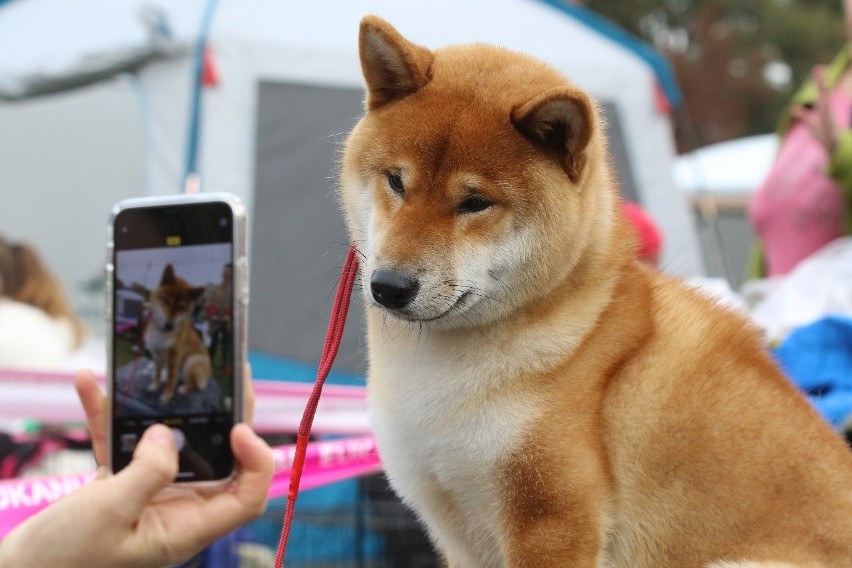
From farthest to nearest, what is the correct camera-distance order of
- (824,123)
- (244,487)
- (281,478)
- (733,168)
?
(733,168)
(824,123)
(281,478)
(244,487)

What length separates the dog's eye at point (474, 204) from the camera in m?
1.35

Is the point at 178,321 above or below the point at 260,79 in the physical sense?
below

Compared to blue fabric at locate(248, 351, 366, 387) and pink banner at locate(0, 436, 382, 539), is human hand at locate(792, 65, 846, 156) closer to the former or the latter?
pink banner at locate(0, 436, 382, 539)

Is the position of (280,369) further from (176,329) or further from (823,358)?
(176,329)

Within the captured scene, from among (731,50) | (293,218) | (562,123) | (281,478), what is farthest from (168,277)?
(731,50)

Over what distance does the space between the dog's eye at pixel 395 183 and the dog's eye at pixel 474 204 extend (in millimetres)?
101

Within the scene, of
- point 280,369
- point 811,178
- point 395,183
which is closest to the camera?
point 395,183

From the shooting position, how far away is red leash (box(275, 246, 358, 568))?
1.25m

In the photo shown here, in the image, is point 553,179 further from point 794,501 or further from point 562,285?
point 794,501

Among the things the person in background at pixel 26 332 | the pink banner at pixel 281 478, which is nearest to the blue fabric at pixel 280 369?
the person in background at pixel 26 332

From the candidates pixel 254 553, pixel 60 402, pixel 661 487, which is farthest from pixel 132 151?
pixel 661 487

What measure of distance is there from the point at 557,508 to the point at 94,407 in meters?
0.68

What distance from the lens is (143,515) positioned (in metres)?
1.10

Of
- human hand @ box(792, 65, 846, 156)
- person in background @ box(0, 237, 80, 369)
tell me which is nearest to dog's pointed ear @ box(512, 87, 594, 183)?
human hand @ box(792, 65, 846, 156)
